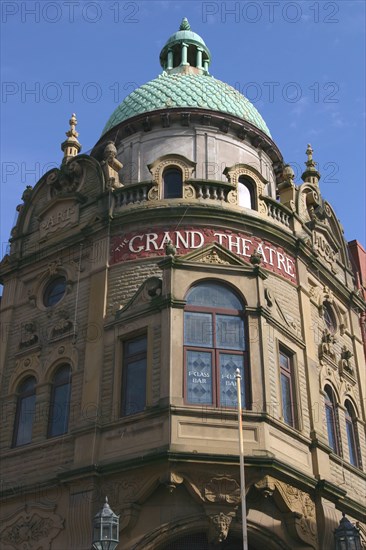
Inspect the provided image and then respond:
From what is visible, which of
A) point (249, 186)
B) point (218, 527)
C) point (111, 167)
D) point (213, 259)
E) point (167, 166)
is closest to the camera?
point (218, 527)

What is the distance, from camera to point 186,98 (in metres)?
29.3

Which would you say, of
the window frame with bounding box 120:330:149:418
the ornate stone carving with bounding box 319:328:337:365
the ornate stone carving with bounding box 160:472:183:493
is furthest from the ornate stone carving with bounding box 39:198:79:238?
the ornate stone carving with bounding box 160:472:183:493

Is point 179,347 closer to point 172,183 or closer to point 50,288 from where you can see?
point 50,288

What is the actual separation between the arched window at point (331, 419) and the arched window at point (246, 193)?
6362 millimetres

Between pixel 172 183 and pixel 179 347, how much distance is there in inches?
266

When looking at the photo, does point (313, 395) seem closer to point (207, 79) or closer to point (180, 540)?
point (180, 540)

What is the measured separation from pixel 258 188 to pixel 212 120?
3992 millimetres

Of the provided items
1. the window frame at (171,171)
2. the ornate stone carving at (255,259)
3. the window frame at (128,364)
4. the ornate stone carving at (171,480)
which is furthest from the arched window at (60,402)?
the window frame at (171,171)

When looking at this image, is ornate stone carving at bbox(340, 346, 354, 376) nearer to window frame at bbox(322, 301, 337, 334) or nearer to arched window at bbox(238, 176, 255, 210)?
window frame at bbox(322, 301, 337, 334)

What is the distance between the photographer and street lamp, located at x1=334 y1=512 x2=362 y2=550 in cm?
2020

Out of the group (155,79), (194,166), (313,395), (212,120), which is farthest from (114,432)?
(155,79)

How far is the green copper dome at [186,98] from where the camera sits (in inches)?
1150

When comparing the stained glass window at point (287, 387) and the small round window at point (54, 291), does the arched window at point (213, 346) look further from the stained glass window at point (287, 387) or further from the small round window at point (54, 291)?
the small round window at point (54, 291)

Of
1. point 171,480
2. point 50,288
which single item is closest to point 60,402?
point 50,288
